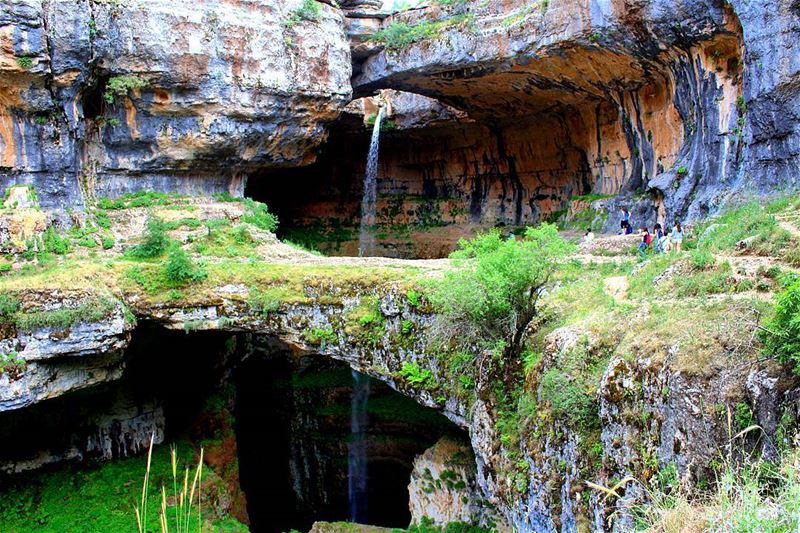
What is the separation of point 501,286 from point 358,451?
40.2 ft

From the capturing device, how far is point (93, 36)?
61.5 ft

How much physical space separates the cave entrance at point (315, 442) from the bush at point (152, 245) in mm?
6287

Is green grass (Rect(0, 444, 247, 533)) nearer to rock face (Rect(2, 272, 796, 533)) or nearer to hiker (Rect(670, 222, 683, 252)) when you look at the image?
rock face (Rect(2, 272, 796, 533))

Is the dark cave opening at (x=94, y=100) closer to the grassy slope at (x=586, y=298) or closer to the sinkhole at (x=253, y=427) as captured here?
the grassy slope at (x=586, y=298)

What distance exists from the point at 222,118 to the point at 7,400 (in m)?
10.6

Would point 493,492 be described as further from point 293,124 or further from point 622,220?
point 293,124

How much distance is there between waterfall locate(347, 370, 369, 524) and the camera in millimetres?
21453

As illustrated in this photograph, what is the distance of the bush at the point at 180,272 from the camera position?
16.3 meters

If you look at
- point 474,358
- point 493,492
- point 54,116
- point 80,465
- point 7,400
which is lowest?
point 80,465

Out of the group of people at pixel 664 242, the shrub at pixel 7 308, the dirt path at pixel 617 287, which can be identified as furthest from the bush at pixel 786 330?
the shrub at pixel 7 308

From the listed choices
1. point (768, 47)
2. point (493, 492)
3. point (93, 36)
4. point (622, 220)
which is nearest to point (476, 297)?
point (493, 492)

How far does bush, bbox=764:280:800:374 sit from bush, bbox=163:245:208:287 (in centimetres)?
1278

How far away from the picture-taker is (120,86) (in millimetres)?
19328

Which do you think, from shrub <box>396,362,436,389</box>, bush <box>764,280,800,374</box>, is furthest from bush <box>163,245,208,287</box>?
bush <box>764,280,800,374</box>
